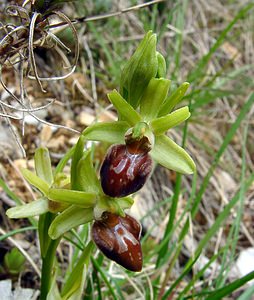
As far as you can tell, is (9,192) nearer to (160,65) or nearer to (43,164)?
(43,164)

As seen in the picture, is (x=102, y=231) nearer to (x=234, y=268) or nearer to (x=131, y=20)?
(x=234, y=268)

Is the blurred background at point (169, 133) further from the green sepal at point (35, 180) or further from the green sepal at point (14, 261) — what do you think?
the green sepal at point (35, 180)

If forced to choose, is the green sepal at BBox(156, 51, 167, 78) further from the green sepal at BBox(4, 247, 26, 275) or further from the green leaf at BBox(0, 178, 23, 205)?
the green sepal at BBox(4, 247, 26, 275)

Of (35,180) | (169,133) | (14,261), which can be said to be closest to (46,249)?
(35,180)

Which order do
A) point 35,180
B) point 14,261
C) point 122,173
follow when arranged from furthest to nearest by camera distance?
1. point 14,261
2. point 35,180
3. point 122,173

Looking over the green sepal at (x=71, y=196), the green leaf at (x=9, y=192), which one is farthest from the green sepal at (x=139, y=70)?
the green leaf at (x=9, y=192)

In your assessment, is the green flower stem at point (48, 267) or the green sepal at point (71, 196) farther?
the green flower stem at point (48, 267)
